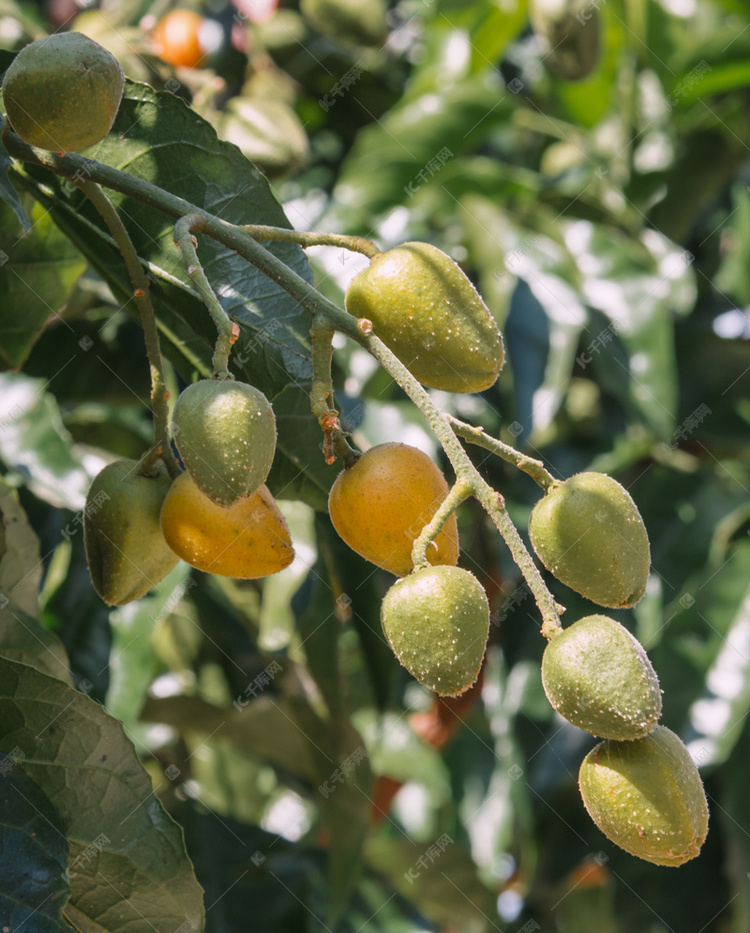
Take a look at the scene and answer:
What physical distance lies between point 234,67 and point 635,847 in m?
1.54

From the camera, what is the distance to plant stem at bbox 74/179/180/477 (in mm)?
623

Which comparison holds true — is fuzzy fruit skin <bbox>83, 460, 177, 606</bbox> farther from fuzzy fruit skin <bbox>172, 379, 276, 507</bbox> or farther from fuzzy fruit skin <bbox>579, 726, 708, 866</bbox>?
fuzzy fruit skin <bbox>579, 726, 708, 866</bbox>

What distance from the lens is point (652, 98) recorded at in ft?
6.21

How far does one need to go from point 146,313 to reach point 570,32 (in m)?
1.15

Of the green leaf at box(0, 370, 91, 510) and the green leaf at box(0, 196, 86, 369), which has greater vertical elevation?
the green leaf at box(0, 196, 86, 369)

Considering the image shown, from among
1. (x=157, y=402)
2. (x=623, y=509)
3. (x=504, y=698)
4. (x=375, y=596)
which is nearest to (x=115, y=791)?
(x=157, y=402)

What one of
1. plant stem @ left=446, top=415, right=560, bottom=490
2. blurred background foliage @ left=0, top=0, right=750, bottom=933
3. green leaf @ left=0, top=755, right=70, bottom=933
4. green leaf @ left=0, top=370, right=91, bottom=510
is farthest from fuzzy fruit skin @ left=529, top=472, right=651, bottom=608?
green leaf @ left=0, top=370, right=91, bottom=510

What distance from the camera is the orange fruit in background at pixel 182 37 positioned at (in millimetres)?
1522

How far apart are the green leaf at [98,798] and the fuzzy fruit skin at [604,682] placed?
0.28 meters

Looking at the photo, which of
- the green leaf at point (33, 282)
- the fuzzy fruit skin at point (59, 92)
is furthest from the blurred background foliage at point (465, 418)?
the fuzzy fruit skin at point (59, 92)

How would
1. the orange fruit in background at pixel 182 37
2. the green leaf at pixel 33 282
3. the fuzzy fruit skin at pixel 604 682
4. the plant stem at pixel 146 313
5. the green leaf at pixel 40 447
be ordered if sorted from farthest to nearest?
the orange fruit in background at pixel 182 37 → the green leaf at pixel 40 447 → the green leaf at pixel 33 282 → the plant stem at pixel 146 313 → the fuzzy fruit skin at pixel 604 682

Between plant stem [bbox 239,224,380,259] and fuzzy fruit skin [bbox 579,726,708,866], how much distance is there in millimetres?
316

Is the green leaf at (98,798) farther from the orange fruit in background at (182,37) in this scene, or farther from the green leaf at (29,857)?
the orange fruit in background at (182,37)

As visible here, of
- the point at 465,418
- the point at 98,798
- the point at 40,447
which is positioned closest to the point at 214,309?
the point at 98,798
